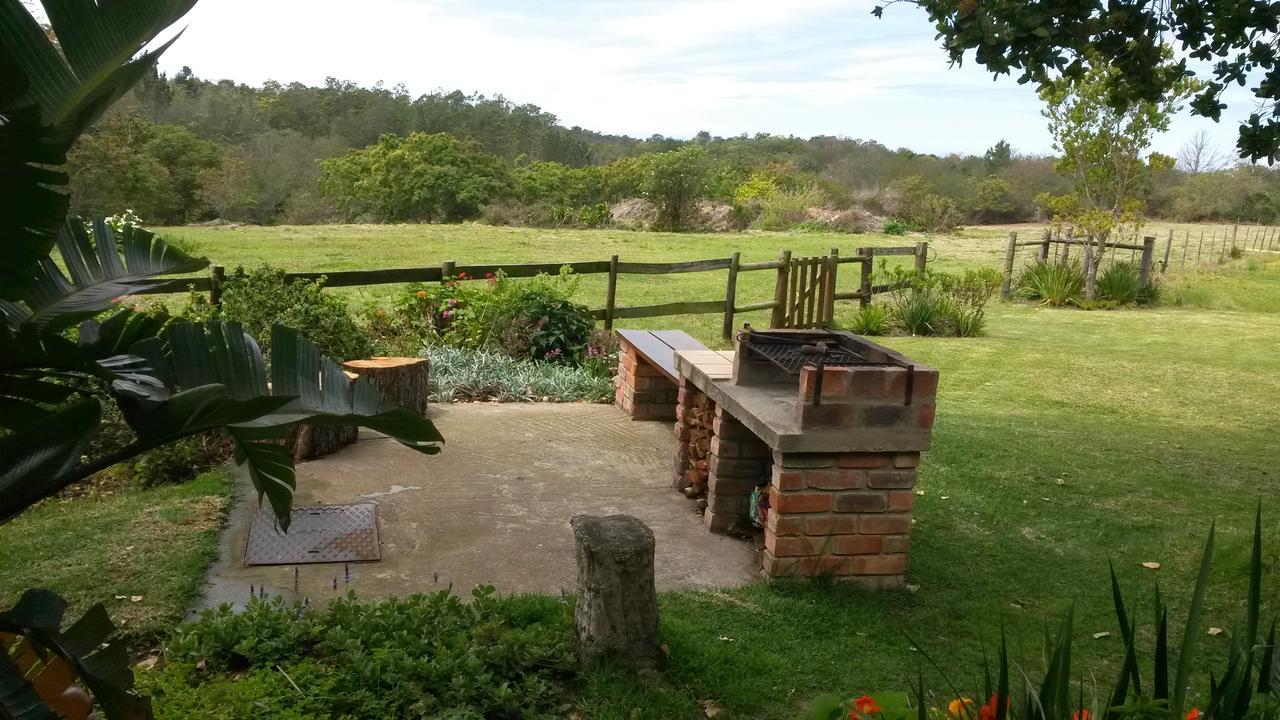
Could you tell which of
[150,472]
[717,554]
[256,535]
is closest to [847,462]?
[717,554]

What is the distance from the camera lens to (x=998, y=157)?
2298 inches

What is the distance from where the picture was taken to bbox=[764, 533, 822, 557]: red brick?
467cm

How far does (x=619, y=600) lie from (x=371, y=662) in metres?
0.84

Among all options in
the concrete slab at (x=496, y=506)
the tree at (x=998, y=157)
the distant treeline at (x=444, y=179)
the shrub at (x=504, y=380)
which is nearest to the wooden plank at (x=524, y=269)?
the shrub at (x=504, y=380)

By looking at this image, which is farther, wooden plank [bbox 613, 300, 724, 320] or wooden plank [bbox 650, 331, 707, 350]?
wooden plank [bbox 613, 300, 724, 320]

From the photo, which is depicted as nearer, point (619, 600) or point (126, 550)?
point (619, 600)

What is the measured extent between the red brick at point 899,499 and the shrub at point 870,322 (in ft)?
33.6

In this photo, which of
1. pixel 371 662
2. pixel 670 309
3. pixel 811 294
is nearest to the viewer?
pixel 371 662

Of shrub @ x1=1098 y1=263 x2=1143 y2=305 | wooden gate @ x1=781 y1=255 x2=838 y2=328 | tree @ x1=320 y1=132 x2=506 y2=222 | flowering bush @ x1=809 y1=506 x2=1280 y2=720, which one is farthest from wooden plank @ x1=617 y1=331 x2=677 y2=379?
tree @ x1=320 y1=132 x2=506 y2=222

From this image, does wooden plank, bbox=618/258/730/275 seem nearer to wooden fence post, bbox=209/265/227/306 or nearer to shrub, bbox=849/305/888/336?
shrub, bbox=849/305/888/336

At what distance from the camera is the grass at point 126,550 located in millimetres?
4211

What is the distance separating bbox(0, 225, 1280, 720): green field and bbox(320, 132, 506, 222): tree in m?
25.6

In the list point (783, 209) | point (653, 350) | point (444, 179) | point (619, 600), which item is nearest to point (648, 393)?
point (653, 350)

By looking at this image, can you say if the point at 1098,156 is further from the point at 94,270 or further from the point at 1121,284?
the point at 94,270
